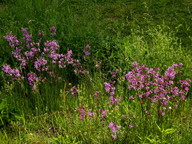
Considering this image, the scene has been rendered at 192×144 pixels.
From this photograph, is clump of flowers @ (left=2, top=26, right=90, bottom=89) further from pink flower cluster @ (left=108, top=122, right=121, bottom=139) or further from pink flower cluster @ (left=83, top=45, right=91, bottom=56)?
pink flower cluster @ (left=108, top=122, right=121, bottom=139)

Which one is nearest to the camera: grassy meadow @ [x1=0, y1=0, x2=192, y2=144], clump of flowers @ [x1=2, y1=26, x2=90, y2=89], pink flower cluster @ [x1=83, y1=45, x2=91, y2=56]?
grassy meadow @ [x1=0, y1=0, x2=192, y2=144]

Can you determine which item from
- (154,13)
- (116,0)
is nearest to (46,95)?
(154,13)

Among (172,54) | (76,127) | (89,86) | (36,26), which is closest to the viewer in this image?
(76,127)

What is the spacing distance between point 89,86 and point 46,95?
0.59m

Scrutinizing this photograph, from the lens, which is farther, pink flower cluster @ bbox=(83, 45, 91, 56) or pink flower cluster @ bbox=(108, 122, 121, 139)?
pink flower cluster @ bbox=(83, 45, 91, 56)

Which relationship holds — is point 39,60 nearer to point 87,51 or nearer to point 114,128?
point 87,51

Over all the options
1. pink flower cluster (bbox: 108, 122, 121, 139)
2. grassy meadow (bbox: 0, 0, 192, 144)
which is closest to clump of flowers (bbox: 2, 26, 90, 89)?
grassy meadow (bbox: 0, 0, 192, 144)

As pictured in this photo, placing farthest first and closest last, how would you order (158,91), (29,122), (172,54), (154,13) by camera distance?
(154,13) < (172,54) < (29,122) < (158,91)

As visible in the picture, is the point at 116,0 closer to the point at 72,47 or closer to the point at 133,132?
the point at 72,47

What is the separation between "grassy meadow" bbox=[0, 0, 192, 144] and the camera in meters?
2.74

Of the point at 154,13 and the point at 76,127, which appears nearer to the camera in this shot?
the point at 76,127

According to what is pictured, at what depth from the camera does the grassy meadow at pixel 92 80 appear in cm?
274

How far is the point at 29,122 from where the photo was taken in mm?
3332

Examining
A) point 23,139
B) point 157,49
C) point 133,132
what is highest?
point 157,49
